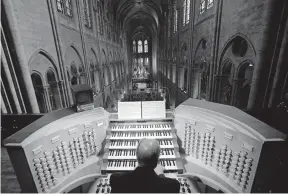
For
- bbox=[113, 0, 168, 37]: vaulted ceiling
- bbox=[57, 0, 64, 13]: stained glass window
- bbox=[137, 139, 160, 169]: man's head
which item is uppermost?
bbox=[113, 0, 168, 37]: vaulted ceiling

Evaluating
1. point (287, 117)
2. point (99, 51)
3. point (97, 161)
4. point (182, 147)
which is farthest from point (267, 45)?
point (99, 51)

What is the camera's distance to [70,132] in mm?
3406

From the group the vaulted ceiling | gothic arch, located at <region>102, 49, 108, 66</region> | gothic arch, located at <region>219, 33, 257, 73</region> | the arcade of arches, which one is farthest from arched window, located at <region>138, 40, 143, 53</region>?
gothic arch, located at <region>219, 33, 257, 73</region>

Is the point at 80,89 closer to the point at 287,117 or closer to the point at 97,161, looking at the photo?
the point at 97,161

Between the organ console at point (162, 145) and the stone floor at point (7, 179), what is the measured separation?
39 centimetres

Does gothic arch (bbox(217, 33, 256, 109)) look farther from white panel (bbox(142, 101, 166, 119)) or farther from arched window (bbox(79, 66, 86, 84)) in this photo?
arched window (bbox(79, 66, 86, 84))

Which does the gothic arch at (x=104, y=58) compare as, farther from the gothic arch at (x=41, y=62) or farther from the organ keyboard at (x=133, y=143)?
the organ keyboard at (x=133, y=143)

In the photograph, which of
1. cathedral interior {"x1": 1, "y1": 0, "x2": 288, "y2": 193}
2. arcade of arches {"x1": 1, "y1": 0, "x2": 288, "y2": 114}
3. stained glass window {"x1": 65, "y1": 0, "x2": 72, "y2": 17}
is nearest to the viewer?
cathedral interior {"x1": 1, "y1": 0, "x2": 288, "y2": 193}

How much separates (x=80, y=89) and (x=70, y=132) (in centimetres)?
110

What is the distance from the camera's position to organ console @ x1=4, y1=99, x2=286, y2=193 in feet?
8.60

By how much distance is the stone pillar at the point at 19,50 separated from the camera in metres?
4.79

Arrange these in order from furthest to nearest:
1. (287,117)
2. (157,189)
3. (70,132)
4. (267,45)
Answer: (267,45)
(70,132)
(287,117)
(157,189)

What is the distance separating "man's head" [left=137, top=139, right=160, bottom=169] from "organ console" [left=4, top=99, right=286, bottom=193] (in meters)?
1.91

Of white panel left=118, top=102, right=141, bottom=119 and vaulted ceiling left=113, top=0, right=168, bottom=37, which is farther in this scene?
vaulted ceiling left=113, top=0, right=168, bottom=37
